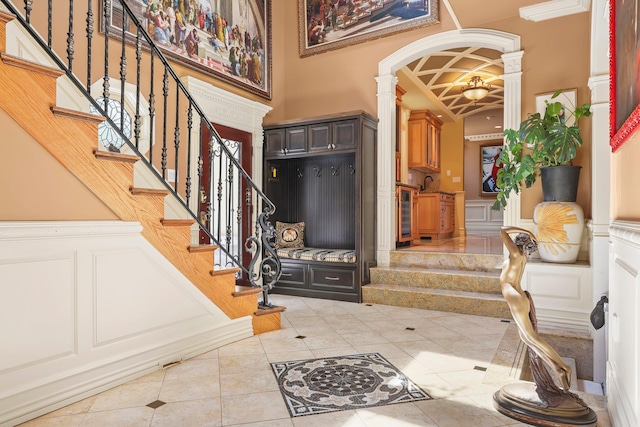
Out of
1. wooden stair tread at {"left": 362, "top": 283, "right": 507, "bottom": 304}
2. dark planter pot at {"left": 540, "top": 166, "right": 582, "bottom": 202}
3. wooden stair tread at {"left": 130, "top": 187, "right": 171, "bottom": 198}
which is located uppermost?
dark planter pot at {"left": 540, "top": 166, "right": 582, "bottom": 202}

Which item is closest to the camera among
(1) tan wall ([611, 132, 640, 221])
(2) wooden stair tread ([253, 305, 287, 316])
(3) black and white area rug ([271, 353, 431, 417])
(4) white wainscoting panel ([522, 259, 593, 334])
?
(1) tan wall ([611, 132, 640, 221])

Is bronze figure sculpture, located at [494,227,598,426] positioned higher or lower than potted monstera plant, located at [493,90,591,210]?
lower

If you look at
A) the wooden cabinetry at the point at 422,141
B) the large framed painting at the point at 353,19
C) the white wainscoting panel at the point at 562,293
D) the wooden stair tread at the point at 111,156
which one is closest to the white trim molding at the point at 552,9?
the large framed painting at the point at 353,19

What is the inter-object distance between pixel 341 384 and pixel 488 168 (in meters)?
10.5

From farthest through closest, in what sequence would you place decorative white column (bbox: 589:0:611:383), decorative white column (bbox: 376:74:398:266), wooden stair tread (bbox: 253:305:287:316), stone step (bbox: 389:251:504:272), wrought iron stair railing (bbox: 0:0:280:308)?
1. decorative white column (bbox: 376:74:398:266)
2. stone step (bbox: 389:251:504:272)
3. wooden stair tread (bbox: 253:305:287:316)
4. decorative white column (bbox: 589:0:611:383)
5. wrought iron stair railing (bbox: 0:0:280:308)

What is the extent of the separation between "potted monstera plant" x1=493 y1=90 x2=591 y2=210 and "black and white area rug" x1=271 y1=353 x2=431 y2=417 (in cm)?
228

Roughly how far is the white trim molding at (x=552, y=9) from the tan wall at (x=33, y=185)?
472 centimetres

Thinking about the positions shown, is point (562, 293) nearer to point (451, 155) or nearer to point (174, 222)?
point (174, 222)

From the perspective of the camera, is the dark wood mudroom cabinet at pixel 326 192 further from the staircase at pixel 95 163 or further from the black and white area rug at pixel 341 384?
the black and white area rug at pixel 341 384

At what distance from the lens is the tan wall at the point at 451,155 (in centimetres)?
980

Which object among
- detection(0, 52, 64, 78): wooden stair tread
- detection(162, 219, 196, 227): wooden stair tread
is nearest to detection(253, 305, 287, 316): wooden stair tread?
detection(162, 219, 196, 227): wooden stair tread

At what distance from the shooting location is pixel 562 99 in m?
4.30

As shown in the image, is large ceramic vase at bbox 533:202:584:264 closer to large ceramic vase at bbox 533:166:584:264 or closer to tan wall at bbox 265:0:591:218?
large ceramic vase at bbox 533:166:584:264

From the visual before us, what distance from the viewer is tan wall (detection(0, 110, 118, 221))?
6.44 ft
